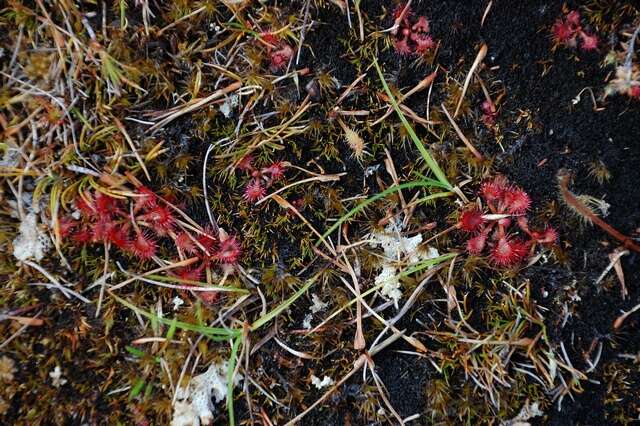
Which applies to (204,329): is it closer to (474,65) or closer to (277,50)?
(277,50)

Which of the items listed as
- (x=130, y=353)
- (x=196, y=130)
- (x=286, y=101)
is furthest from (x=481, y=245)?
(x=130, y=353)

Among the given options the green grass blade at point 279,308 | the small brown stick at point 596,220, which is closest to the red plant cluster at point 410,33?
the small brown stick at point 596,220

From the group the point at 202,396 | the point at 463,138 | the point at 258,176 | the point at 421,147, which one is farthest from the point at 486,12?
the point at 202,396

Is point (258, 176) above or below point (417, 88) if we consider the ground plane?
below

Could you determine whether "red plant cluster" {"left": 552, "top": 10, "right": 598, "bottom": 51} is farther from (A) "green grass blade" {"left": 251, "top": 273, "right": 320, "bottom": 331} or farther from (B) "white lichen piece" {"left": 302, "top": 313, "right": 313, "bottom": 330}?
(B) "white lichen piece" {"left": 302, "top": 313, "right": 313, "bottom": 330}

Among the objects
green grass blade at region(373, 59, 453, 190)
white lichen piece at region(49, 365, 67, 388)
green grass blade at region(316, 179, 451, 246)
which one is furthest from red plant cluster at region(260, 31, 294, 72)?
white lichen piece at region(49, 365, 67, 388)

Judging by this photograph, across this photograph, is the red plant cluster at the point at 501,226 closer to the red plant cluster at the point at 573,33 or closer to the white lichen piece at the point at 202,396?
the red plant cluster at the point at 573,33
